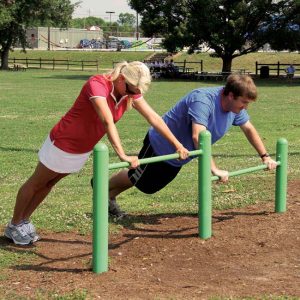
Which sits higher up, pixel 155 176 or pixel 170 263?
pixel 155 176

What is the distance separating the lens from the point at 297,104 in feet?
79.7

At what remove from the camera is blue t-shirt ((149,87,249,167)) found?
228 inches

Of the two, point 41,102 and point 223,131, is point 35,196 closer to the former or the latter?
point 223,131

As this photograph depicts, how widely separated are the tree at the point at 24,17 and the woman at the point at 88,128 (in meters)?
57.6

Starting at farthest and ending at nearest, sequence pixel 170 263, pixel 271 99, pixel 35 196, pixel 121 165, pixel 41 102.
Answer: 1. pixel 271 99
2. pixel 41 102
3. pixel 35 196
4. pixel 170 263
5. pixel 121 165

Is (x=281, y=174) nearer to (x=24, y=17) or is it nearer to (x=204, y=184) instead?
(x=204, y=184)

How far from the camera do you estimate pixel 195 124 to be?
5766mm

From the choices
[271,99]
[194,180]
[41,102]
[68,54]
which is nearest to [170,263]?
[194,180]

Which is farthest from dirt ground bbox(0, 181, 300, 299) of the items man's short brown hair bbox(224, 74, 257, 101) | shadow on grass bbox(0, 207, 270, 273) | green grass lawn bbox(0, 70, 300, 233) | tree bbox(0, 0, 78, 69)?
tree bbox(0, 0, 78, 69)

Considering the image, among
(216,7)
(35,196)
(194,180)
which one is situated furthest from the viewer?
(216,7)

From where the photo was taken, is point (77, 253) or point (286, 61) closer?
point (77, 253)

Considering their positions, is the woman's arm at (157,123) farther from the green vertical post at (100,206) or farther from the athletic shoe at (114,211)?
the athletic shoe at (114,211)

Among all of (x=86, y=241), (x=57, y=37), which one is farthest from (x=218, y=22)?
(x=57, y=37)

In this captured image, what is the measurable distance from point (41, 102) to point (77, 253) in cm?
1892
